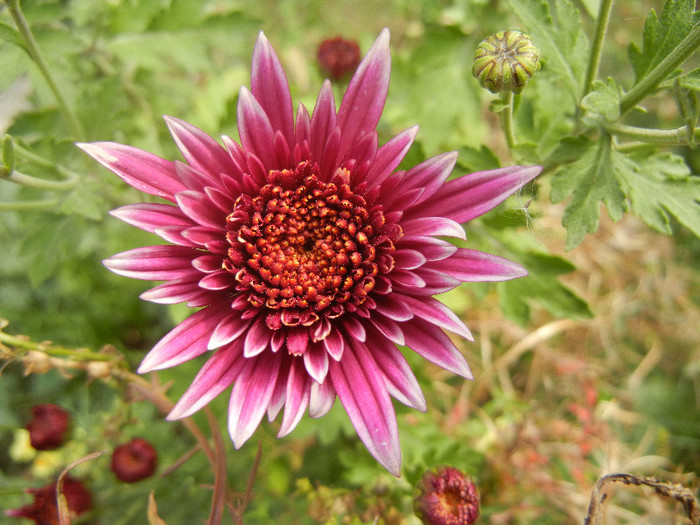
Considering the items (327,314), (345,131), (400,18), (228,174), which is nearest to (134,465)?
(327,314)

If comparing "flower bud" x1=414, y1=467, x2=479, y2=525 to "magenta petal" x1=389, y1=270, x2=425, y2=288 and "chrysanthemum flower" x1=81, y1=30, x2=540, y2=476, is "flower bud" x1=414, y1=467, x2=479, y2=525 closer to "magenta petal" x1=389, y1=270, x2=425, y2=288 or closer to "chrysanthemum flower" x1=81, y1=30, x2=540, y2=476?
"chrysanthemum flower" x1=81, y1=30, x2=540, y2=476

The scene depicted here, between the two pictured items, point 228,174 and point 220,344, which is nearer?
point 220,344

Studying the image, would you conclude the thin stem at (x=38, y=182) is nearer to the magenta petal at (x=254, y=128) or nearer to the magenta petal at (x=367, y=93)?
the magenta petal at (x=254, y=128)

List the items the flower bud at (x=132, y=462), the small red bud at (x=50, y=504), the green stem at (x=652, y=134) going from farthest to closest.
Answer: the flower bud at (x=132, y=462) < the small red bud at (x=50, y=504) < the green stem at (x=652, y=134)

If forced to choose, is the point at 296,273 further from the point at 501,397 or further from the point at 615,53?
the point at 615,53

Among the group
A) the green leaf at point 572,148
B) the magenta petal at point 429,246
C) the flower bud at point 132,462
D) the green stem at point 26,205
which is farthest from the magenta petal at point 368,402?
the green stem at point 26,205

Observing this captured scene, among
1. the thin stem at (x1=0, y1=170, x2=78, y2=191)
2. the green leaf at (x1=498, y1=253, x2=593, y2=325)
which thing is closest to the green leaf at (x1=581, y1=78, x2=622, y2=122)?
the green leaf at (x1=498, y1=253, x2=593, y2=325)

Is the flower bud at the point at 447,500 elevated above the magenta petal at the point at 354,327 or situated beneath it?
situated beneath
